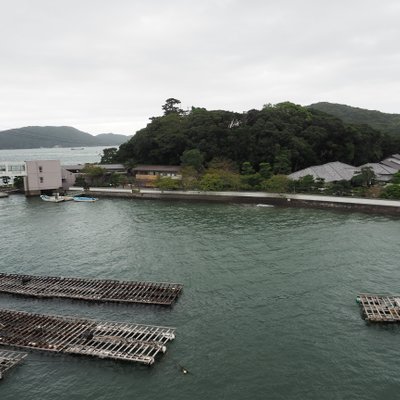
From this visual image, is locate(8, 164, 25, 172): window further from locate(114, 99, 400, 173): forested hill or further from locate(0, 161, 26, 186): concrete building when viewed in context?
locate(114, 99, 400, 173): forested hill

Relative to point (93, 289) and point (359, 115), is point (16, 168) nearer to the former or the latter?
point (93, 289)

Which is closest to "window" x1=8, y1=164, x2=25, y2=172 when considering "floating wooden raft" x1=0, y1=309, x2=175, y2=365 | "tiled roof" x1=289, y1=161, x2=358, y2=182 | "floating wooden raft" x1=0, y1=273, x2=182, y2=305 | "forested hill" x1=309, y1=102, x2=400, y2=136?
"floating wooden raft" x1=0, y1=273, x2=182, y2=305

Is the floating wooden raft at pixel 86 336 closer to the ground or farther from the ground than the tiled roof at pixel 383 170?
closer to the ground

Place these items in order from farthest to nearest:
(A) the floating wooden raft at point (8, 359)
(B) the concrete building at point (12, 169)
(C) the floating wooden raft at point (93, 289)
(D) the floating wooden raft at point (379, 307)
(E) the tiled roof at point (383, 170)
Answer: (B) the concrete building at point (12, 169), (E) the tiled roof at point (383, 170), (C) the floating wooden raft at point (93, 289), (D) the floating wooden raft at point (379, 307), (A) the floating wooden raft at point (8, 359)

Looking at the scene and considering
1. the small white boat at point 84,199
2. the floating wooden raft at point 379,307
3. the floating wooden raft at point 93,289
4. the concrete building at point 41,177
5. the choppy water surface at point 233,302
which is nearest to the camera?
the choppy water surface at point 233,302

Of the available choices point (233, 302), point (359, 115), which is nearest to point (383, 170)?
point (233, 302)

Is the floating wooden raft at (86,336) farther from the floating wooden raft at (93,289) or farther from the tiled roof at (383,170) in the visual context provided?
the tiled roof at (383,170)

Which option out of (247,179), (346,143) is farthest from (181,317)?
(346,143)

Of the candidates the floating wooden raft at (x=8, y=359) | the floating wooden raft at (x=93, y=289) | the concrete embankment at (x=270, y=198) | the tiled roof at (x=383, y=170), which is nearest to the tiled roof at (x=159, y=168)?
the concrete embankment at (x=270, y=198)
